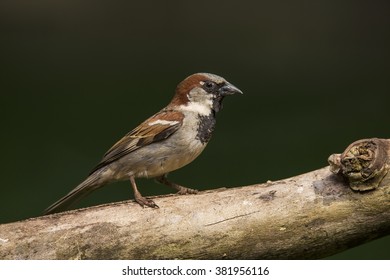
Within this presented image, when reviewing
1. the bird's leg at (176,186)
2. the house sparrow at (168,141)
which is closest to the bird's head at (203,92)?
the house sparrow at (168,141)

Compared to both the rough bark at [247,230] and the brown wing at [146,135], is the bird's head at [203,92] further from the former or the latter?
the rough bark at [247,230]

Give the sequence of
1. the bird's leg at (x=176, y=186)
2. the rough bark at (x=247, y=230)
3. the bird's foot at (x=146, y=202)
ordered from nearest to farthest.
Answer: the rough bark at (x=247, y=230) < the bird's foot at (x=146, y=202) < the bird's leg at (x=176, y=186)

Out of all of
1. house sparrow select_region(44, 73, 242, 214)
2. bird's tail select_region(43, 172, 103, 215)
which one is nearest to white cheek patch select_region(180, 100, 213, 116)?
house sparrow select_region(44, 73, 242, 214)

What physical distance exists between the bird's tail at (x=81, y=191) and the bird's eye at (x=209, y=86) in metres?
0.54

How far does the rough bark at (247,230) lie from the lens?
2.09 meters

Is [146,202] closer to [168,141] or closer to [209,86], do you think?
[168,141]

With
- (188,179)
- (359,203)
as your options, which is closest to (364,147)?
(359,203)

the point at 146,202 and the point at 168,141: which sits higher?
the point at 168,141

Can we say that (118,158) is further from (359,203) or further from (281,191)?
(359,203)

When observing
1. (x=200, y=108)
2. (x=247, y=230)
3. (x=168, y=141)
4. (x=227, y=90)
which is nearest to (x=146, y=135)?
(x=168, y=141)

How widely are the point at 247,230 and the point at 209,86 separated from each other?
26.1 inches

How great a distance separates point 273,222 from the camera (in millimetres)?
2131

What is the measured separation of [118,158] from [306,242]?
820mm

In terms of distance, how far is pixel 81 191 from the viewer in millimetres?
2527
